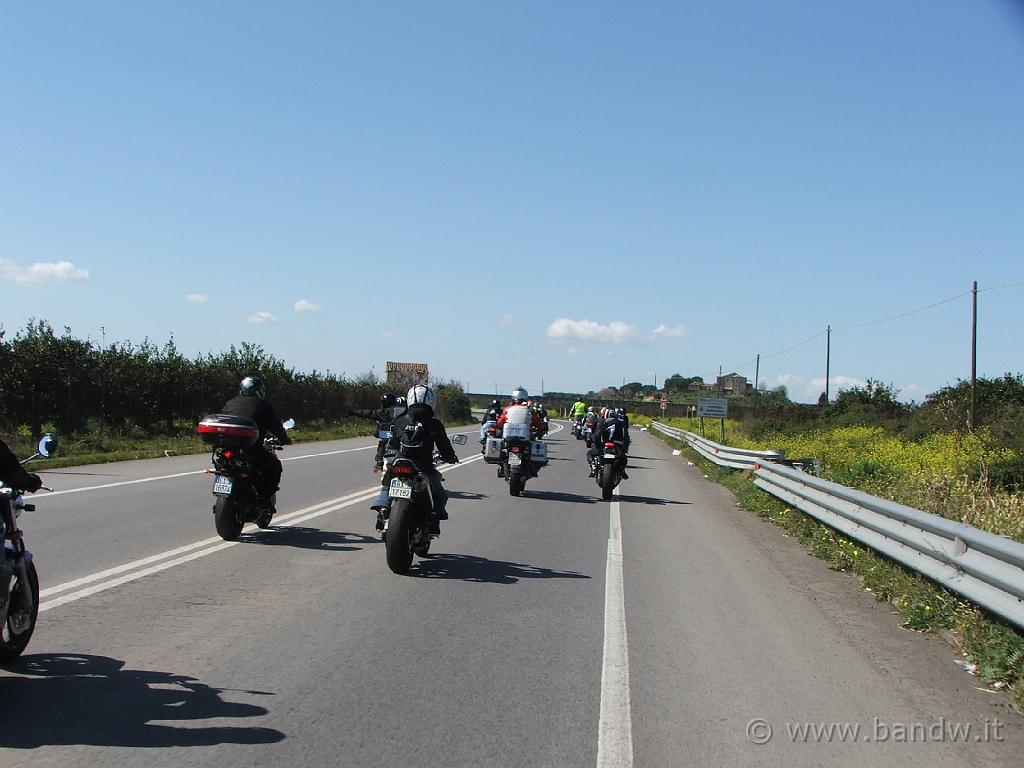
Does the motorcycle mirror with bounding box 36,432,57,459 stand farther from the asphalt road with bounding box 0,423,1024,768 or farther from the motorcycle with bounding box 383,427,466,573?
the motorcycle with bounding box 383,427,466,573

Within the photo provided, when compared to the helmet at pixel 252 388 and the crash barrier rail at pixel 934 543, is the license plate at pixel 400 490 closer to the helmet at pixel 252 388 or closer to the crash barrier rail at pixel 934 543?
the helmet at pixel 252 388

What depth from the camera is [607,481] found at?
55.8ft

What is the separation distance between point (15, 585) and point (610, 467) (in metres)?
12.6

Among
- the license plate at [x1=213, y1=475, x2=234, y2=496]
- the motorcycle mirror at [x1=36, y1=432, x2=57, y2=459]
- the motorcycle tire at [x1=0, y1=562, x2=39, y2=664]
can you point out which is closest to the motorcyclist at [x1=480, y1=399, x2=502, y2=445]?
the license plate at [x1=213, y1=475, x2=234, y2=496]

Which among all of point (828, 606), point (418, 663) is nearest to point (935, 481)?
point (828, 606)

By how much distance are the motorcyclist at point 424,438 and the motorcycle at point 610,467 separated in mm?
7813

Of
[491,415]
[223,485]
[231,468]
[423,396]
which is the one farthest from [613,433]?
[223,485]

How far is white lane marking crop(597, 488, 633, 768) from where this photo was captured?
4.56 m

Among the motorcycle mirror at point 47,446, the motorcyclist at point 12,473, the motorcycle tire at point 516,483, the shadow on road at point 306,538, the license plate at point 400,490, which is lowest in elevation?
the shadow on road at point 306,538

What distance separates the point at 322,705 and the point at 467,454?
977 inches

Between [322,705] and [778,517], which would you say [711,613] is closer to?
[322,705]

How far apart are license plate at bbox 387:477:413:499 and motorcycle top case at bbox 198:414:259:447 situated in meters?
2.13

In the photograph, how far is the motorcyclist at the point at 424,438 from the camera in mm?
9180

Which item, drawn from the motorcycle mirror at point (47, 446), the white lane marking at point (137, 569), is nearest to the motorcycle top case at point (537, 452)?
the white lane marking at point (137, 569)
